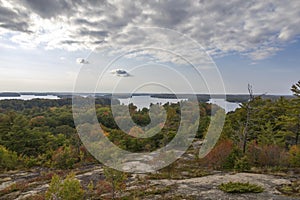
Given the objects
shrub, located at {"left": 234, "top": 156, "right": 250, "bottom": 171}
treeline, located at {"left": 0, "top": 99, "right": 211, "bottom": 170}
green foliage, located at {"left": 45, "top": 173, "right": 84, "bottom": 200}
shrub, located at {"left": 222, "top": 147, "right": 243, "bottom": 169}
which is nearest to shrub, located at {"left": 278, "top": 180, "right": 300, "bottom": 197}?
shrub, located at {"left": 234, "top": 156, "right": 250, "bottom": 171}

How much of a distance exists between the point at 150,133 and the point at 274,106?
19922mm

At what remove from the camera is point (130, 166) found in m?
25.8

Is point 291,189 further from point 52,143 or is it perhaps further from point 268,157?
point 52,143

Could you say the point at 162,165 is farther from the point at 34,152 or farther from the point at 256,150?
the point at 34,152

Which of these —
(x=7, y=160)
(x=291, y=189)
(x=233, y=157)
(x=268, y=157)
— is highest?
(x=291, y=189)

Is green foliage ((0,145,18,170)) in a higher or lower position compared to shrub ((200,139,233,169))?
lower

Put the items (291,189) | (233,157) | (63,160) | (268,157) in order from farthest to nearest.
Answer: (63,160)
(268,157)
(233,157)
(291,189)

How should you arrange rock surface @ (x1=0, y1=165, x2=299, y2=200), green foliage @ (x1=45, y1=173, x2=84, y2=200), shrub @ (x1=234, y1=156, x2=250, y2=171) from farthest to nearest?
shrub @ (x1=234, y1=156, x2=250, y2=171)
rock surface @ (x1=0, y1=165, x2=299, y2=200)
green foliage @ (x1=45, y1=173, x2=84, y2=200)

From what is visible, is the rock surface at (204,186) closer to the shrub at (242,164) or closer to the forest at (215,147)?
the forest at (215,147)

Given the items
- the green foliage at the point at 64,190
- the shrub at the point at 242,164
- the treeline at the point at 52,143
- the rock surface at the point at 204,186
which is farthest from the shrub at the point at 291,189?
the treeline at the point at 52,143

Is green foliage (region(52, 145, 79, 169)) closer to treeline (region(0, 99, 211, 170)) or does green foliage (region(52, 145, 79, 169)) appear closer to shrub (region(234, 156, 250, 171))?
treeline (region(0, 99, 211, 170))

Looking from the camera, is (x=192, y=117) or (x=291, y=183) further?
(x=192, y=117)

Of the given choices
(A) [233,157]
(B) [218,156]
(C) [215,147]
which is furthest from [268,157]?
(C) [215,147]

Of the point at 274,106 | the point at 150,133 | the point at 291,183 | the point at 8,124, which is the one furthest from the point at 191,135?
the point at 8,124
